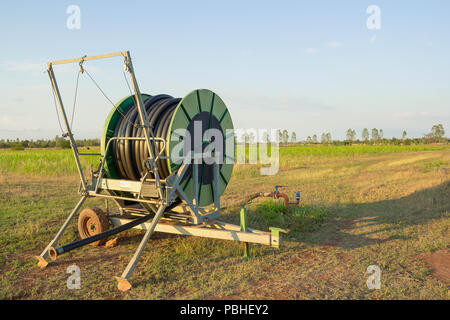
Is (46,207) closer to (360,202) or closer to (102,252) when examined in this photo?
(102,252)

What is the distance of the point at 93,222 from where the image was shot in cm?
693

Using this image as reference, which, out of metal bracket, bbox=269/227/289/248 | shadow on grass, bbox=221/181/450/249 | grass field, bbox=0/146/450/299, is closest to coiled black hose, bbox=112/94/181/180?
grass field, bbox=0/146/450/299

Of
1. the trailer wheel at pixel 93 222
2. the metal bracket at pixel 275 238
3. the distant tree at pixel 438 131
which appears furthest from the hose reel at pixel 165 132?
the distant tree at pixel 438 131

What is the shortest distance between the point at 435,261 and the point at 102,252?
21.4 feet

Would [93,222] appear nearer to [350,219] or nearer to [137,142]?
[137,142]

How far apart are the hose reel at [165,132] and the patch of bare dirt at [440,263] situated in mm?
4504

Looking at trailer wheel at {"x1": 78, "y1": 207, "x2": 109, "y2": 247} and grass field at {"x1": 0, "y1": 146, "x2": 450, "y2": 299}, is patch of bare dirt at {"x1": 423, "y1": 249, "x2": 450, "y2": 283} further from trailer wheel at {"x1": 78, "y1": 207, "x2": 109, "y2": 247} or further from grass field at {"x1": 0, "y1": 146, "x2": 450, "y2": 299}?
trailer wheel at {"x1": 78, "y1": 207, "x2": 109, "y2": 247}

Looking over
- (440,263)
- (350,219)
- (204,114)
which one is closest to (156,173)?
(204,114)

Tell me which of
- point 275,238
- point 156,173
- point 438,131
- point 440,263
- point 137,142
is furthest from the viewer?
point 438,131

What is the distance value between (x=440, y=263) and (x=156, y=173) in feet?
18.2

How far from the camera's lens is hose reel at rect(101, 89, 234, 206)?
Result: 614 centimetres
